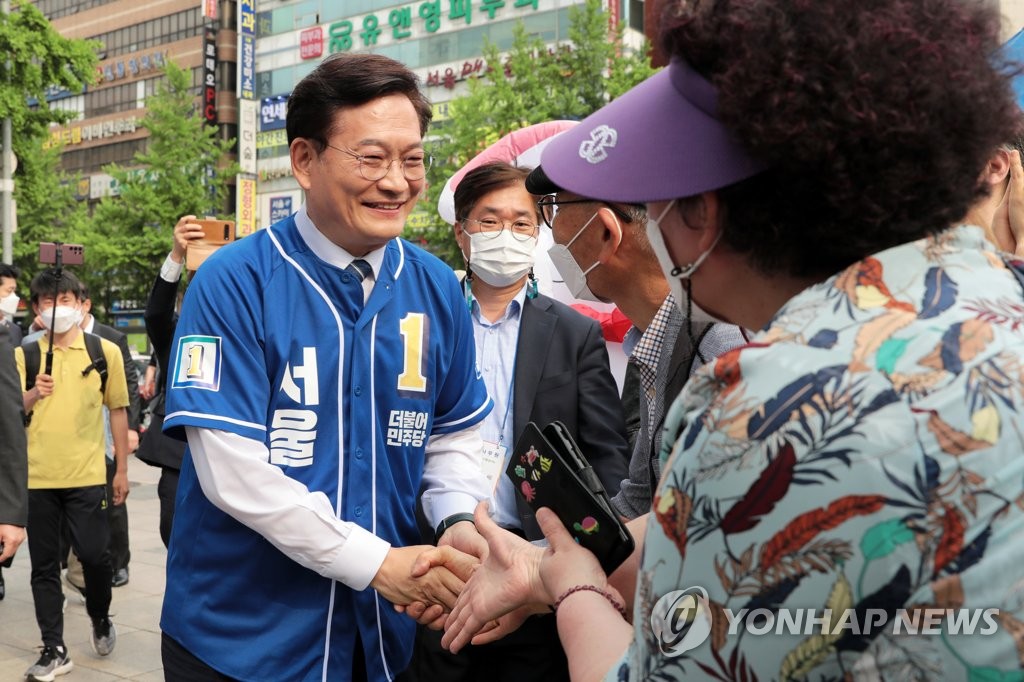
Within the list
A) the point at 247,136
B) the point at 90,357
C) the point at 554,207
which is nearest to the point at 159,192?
the point at 247,136

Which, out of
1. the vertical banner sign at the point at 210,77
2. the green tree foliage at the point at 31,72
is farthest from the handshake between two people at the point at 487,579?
the vertical banner sign at the point at 210,77

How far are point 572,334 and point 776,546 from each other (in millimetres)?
2952

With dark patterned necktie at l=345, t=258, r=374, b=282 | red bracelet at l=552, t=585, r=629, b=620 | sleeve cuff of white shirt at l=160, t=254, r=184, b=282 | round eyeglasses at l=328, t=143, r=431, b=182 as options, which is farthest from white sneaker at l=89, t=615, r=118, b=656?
red bracelet at l=552, t=585, r=629, b=620

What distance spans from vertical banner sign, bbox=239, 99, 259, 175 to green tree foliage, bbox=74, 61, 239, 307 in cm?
609

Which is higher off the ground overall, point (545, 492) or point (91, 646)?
point (545, 492)

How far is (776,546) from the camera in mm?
1034

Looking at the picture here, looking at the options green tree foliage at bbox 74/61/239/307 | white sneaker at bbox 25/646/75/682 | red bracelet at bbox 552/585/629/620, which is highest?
green tree foliage at bbox 74/61/239/307

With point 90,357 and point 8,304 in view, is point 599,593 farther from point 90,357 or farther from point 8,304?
point 8,304

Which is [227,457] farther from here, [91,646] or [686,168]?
[91,646]

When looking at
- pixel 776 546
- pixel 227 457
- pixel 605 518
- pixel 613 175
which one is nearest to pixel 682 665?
pixel 776 546

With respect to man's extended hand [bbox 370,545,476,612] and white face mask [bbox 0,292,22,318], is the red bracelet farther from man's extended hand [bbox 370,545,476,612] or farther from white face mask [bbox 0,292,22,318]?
white face mask [bbox 0,292,22,318]

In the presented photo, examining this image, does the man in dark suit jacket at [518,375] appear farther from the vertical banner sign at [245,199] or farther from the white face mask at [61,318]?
the vertical banner sign at [245,199]

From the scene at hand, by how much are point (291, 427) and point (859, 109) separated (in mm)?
1534

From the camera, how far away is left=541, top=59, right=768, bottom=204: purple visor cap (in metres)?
1.26
